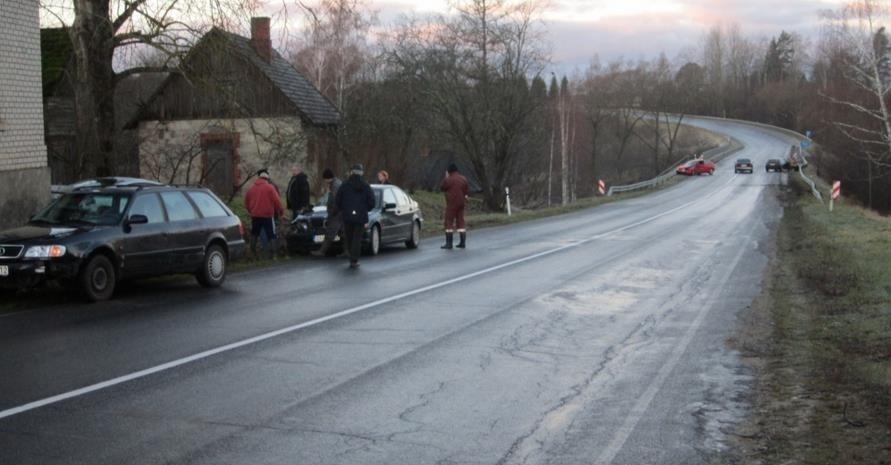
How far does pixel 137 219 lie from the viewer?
12.7 metres

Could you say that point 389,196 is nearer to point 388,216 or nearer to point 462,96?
point 388,216

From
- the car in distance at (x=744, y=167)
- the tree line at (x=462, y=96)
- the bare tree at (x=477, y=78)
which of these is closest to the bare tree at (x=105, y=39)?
the tree line at (x=462, y=96)

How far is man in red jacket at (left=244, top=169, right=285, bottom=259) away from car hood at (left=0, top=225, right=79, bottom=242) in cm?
588

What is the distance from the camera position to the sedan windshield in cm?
1272

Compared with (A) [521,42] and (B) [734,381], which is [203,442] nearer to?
(B) [734,381]

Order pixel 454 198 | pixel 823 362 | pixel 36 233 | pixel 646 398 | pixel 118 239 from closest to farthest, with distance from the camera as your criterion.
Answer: pixel 646 398 → pixel 823 362 → pixel 36 233 → pixel 118 239 → pixel 454 198

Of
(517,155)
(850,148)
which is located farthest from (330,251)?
(850,148)

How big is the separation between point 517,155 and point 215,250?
121 ft

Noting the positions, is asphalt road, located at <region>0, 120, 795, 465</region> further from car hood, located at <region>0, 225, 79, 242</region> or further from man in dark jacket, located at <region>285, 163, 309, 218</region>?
man in dark jacket, located at <region>285, 163, 309, 218</region>

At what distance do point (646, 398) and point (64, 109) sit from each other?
104ft

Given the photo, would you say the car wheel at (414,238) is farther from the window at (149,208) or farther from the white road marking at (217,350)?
the window at (149,208)

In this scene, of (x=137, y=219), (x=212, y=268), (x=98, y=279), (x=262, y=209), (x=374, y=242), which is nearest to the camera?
(x=98, y=279)

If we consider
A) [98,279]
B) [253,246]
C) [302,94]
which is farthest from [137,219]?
[302,94]

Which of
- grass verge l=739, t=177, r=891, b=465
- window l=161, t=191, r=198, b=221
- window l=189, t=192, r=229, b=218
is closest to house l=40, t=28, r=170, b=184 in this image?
window l=189, t=192, r=229, b=218
